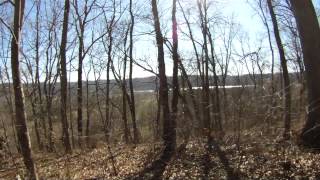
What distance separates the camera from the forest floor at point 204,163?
11023 millimetres

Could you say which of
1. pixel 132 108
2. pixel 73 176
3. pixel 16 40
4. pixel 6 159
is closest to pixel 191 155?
pixel 73 176

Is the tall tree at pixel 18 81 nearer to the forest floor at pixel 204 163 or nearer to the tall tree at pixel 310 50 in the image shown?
the forest floor at pixel 204 163

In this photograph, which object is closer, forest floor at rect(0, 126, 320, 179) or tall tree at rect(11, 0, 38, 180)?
tall tree at rect(11, 0, 38, 180)

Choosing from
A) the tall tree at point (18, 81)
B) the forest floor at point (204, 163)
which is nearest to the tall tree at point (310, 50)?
the forest floor at point (204, 163)

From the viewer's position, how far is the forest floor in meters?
11.0

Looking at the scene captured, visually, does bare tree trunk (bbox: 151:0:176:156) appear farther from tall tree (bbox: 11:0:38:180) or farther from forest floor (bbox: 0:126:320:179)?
tall tree (bbox: 11:0:38:180)

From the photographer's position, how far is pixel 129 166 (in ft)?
48.1

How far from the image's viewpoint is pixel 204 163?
515 inches

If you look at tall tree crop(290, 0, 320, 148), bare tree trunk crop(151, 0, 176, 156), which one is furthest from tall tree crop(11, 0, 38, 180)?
tall tree crop(290, 0, 320, 148)

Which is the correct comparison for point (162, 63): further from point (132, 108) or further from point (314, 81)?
point (132, 108)

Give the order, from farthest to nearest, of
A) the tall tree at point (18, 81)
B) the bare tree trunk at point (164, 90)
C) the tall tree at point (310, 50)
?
1. the bare tree trunk at point (164, 90)
2. the tall tree at point (310, 50)
3. the tall tree at point (18, 81)

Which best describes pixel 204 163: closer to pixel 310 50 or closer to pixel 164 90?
pixel 310 50

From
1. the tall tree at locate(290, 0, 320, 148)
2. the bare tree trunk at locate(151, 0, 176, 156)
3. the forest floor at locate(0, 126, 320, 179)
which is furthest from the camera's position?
the bare tree trunk at locate(151, 0, 176, 156)

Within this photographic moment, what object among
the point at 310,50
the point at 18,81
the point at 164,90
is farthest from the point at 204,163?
the point at 18,81
